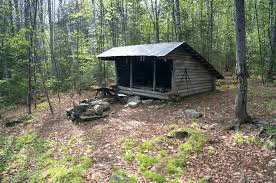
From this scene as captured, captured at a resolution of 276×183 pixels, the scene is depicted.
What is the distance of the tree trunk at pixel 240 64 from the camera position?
24.8 ft

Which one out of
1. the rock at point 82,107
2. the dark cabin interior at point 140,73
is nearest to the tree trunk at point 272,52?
the dark cabin interior at point 140,73

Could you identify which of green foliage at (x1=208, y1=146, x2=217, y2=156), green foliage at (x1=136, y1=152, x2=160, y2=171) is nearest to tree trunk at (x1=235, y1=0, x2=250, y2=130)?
green foliage at (x1=208, y1=146, x2=217, y2=156)

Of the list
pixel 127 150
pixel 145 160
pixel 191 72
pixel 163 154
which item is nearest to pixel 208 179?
pixel 163 154

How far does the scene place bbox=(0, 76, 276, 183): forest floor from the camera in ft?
18.4

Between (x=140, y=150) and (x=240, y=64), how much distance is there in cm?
468

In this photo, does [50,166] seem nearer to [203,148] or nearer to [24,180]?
[24,180]

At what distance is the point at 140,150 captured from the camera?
6.91 m

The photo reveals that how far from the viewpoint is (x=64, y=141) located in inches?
334

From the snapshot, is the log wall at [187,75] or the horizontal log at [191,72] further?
the horizontal log at [191,72]

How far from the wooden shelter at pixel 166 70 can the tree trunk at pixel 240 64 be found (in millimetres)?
4481

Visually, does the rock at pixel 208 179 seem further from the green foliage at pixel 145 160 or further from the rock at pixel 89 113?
the rock at pixel 89 113

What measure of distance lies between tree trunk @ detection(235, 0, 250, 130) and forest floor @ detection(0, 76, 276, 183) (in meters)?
0.41

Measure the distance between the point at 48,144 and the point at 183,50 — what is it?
9.52 meters

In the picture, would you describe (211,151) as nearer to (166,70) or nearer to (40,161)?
(40,161)
